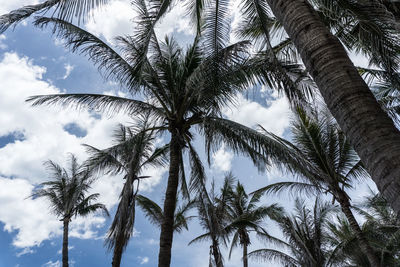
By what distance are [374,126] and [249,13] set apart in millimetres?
4109

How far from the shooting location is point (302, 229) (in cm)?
1279

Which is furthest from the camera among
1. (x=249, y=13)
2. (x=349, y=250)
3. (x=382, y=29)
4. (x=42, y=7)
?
(x=349, y=250)

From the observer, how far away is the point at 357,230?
8922 mm

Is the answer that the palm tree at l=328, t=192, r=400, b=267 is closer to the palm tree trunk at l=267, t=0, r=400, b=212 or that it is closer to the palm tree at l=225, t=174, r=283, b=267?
the palm tree at l=225, t=174, r=283, b=267

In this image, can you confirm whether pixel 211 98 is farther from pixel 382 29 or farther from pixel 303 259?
pixel 303 259

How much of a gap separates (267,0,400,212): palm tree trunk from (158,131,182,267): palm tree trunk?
5171 millimetres

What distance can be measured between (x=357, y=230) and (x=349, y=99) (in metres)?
8.41

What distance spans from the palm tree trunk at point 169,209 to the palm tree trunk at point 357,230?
548 centimetres

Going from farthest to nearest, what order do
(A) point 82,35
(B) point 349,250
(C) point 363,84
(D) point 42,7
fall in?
1. (B) point 349,250
2. (A) point 82,35
3. (D) point 42,7
4. (C) point 363,84

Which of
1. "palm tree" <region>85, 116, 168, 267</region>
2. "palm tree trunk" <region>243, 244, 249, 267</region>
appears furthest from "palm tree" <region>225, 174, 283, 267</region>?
"palm tree" <region>85, 116, 168, 267</region>

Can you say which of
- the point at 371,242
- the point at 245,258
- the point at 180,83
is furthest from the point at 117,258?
the point at 371,242

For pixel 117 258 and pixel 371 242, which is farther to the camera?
pixel 371 242

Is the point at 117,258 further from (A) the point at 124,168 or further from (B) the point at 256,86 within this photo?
(B) the point at 256,86

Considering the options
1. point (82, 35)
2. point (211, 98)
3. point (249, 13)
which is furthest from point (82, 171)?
point (249, 13)
